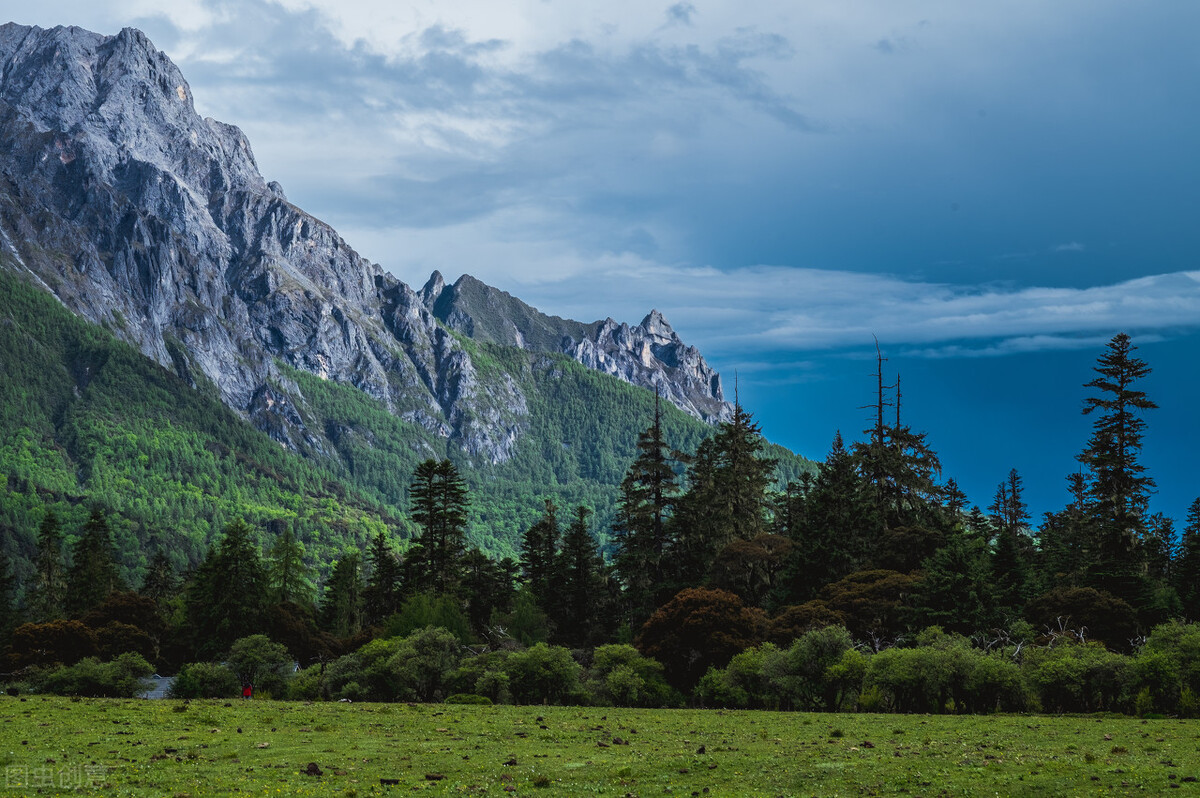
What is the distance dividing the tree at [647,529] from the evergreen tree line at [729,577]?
217mm

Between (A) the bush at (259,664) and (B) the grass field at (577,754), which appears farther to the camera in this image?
(A) the bush at (259,664)

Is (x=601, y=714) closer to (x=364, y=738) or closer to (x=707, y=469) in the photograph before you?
(x=364, y=738)

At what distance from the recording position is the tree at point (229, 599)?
255 feet

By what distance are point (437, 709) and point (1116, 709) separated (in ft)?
103

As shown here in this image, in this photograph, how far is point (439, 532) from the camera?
86688mm

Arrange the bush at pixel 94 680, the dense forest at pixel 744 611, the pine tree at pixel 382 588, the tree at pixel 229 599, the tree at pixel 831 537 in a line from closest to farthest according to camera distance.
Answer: the dense forest at pixel 744 611 → the bush at pixel 94 680 → the tree at pixel 831 537 → the tree at pixel 229 599 → the pine tree at pixel 382 588

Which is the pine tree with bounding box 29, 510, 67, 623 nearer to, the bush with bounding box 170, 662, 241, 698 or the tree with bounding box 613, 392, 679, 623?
the bush with bounding box 170, 662, 241, 698

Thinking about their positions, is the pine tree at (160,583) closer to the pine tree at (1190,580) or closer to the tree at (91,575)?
the tree at (91,575)

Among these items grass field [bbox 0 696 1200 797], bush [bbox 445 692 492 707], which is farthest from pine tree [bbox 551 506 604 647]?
grass field [bbox 0 696 1200 797]

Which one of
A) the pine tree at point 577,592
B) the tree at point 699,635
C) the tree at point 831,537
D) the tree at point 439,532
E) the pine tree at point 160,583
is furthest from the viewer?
the pine tree at point 160,583

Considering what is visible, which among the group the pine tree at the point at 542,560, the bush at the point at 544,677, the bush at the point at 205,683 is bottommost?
the bush at the point at 205,683

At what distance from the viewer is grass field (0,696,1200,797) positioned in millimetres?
22391

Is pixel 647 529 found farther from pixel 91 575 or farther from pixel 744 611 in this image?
pixel 91 575

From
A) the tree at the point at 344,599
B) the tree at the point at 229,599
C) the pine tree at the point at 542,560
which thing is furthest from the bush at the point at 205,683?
the tree at the point at 344,599
